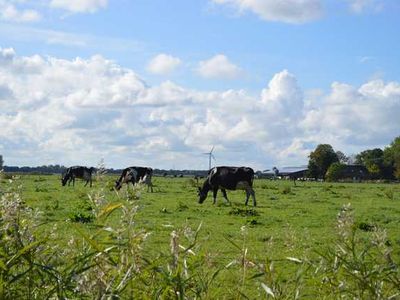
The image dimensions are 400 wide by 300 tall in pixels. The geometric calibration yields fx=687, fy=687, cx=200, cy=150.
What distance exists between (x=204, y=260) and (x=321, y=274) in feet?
2.16

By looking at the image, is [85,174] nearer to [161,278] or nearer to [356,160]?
[161,278]

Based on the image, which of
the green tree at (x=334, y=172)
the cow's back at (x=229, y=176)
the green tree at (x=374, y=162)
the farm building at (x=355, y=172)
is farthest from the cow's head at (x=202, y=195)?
the green tree at (x=374, y=162)

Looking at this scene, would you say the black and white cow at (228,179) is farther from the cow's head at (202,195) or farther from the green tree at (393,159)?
the green tree at (393,159)

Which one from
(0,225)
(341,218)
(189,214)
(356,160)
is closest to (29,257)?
(0,225)

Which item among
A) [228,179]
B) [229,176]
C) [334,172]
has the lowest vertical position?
[228,179]

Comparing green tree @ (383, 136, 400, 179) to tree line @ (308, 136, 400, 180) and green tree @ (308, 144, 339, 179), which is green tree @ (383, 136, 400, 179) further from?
green tree @ (308, 144, 339, 179)

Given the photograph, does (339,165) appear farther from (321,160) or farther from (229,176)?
(229,176)

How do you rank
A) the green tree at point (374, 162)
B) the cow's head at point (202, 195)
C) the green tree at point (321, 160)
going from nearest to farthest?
1. the cow's head at point (202, 195)
2. the green tree at point (321, 160)
3. the green tree at point (374, 162)

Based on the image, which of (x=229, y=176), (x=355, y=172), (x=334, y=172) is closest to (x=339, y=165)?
(x=334, y=172)

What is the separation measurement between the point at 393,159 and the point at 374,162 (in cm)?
659

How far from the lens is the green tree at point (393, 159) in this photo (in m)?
133

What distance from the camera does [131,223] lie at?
308 centimetres

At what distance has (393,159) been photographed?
5512 inches

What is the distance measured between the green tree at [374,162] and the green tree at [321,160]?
409 inches
